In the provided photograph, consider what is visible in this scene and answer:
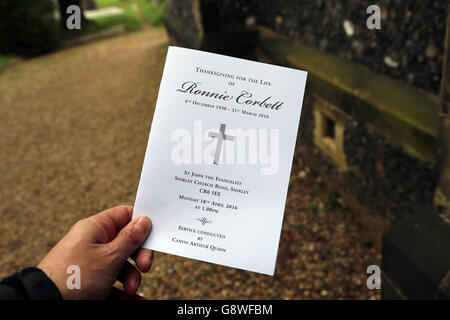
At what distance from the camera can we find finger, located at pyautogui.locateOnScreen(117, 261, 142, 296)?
121 cm

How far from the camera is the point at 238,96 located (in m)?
1.08

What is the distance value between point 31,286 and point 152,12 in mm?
15871

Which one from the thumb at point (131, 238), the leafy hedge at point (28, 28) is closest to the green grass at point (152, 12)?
the leafy hedge at point (28, 28)

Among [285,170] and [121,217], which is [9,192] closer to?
[121,217]

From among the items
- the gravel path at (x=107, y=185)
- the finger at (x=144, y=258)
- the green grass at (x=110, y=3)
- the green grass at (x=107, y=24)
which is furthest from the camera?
the green grass at (x=110, y=3)

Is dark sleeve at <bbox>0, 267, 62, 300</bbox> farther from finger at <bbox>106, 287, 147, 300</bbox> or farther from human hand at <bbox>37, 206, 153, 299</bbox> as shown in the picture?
finger at <bbox>106, 287, 147, 300</bbox>

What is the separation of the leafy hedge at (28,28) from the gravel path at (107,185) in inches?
50.5

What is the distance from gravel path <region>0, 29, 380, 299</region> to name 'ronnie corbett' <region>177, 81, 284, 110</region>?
2.26 m

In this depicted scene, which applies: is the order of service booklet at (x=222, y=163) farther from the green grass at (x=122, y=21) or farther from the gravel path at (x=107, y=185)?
the green grass at (x=122, y=21)

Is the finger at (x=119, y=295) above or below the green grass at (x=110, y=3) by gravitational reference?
above

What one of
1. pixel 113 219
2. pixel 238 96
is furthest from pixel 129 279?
pixel 238 96

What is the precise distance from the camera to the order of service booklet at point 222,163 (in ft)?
3.46

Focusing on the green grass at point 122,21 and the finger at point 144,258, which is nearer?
the finger at point 144,258
